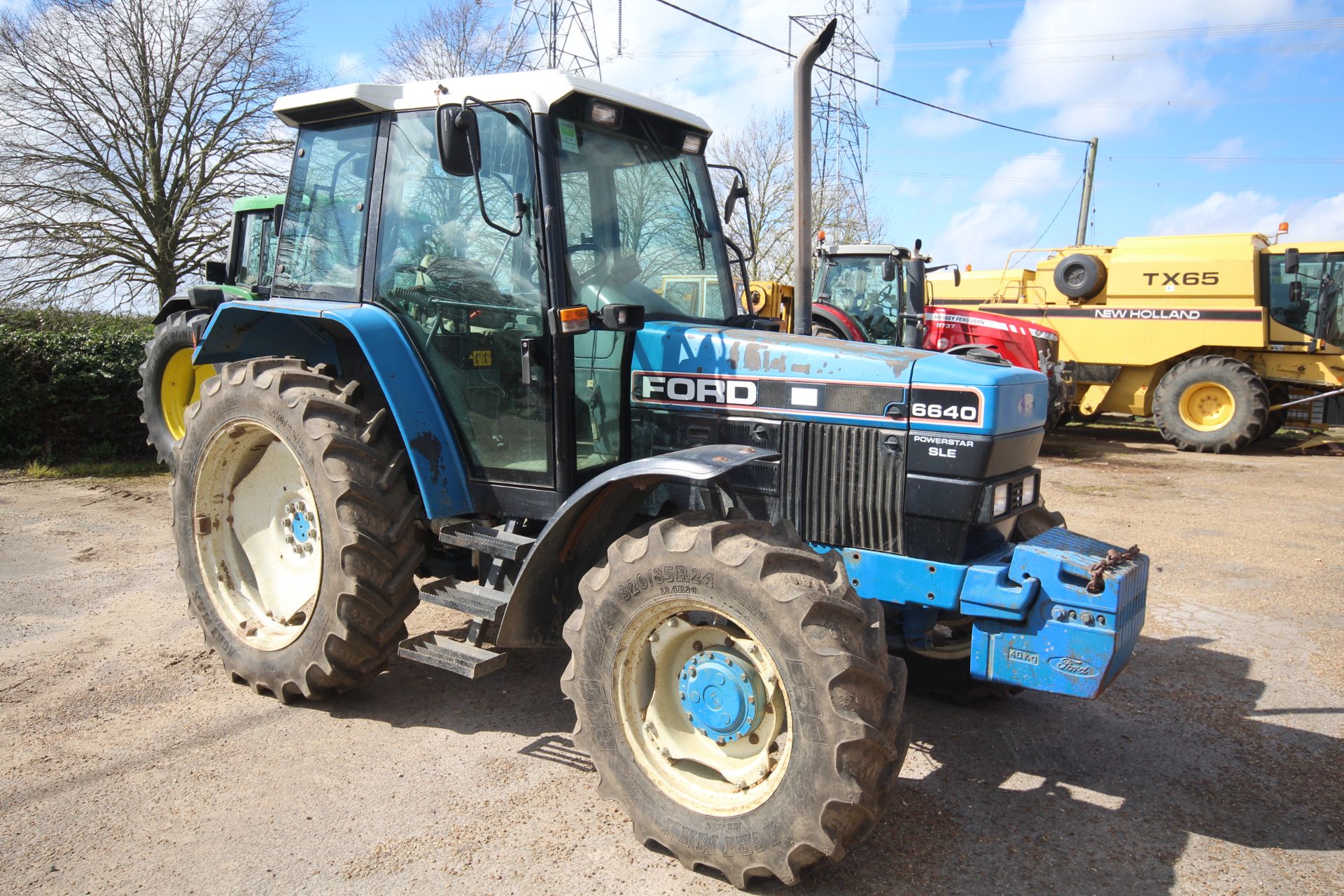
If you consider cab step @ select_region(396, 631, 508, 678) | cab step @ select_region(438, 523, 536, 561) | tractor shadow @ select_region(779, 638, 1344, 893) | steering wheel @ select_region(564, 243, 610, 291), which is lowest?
tractor shadow @ select_region(779, 638, 1344, 893)

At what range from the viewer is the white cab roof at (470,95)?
3633 millimetres

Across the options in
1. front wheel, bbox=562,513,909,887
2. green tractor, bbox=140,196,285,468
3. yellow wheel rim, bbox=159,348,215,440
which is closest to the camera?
front wheel, bbox=562,513,909,887

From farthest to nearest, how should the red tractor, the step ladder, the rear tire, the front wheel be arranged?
1. the rear tire
2. the red tractor
3. the step ladder
4. the front wheel

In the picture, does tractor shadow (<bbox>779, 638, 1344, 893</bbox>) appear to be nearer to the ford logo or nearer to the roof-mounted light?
the ford logo

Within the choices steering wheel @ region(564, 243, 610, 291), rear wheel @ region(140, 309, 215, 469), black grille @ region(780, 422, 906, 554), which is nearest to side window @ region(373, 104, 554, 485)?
steering wheel @ region(564, 243, 610, 291)

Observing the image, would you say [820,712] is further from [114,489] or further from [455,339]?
[114,489]

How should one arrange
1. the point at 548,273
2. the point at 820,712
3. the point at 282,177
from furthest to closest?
1. the point at 282,177
2. the point at 548,273
3. the point at 820,712

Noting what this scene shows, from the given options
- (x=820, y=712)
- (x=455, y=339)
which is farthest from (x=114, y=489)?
(x=820, y=712)

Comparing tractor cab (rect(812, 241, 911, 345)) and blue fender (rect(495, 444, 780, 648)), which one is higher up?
tractor cab (rect(812, 241, 911, 345))

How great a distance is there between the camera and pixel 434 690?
172 inches

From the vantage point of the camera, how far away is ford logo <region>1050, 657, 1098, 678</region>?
2.94 meters

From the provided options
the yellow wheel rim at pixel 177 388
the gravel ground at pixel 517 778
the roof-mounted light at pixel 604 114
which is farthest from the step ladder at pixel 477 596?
the yellow wheel rim at pixel 177 388

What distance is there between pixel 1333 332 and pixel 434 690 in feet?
44.0

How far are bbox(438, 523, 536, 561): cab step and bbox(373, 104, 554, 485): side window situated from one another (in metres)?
0.22
